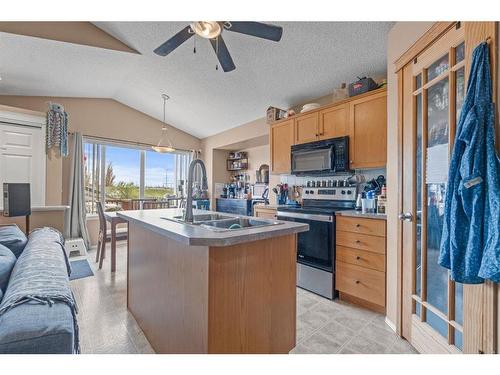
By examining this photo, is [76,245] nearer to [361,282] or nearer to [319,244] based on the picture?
[319,244]

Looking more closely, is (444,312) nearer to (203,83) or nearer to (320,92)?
(320,92)

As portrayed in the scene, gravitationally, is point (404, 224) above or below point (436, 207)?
below

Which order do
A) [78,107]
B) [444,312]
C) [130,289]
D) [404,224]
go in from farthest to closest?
[78,107]
[130,289]
[404,224]
[444,312]

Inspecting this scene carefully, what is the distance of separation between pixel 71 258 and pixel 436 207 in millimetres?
4585

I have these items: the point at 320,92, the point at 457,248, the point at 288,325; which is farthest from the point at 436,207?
the point at 320,92

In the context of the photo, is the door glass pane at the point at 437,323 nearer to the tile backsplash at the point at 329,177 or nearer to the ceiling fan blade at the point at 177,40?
the tile backsplash at the point at 329,177

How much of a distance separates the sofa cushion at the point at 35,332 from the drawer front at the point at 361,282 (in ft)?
7.19

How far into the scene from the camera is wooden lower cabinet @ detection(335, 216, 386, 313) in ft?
6.96

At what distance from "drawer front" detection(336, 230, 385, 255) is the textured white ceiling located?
179cm

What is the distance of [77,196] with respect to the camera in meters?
4.12

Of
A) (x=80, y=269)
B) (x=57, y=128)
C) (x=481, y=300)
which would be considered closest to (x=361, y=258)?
(x=481, y=300)

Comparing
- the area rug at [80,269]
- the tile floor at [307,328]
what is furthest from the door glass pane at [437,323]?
the area rug at [80,269]

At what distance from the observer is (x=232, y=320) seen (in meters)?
1.21

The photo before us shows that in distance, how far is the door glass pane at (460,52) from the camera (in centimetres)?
135
